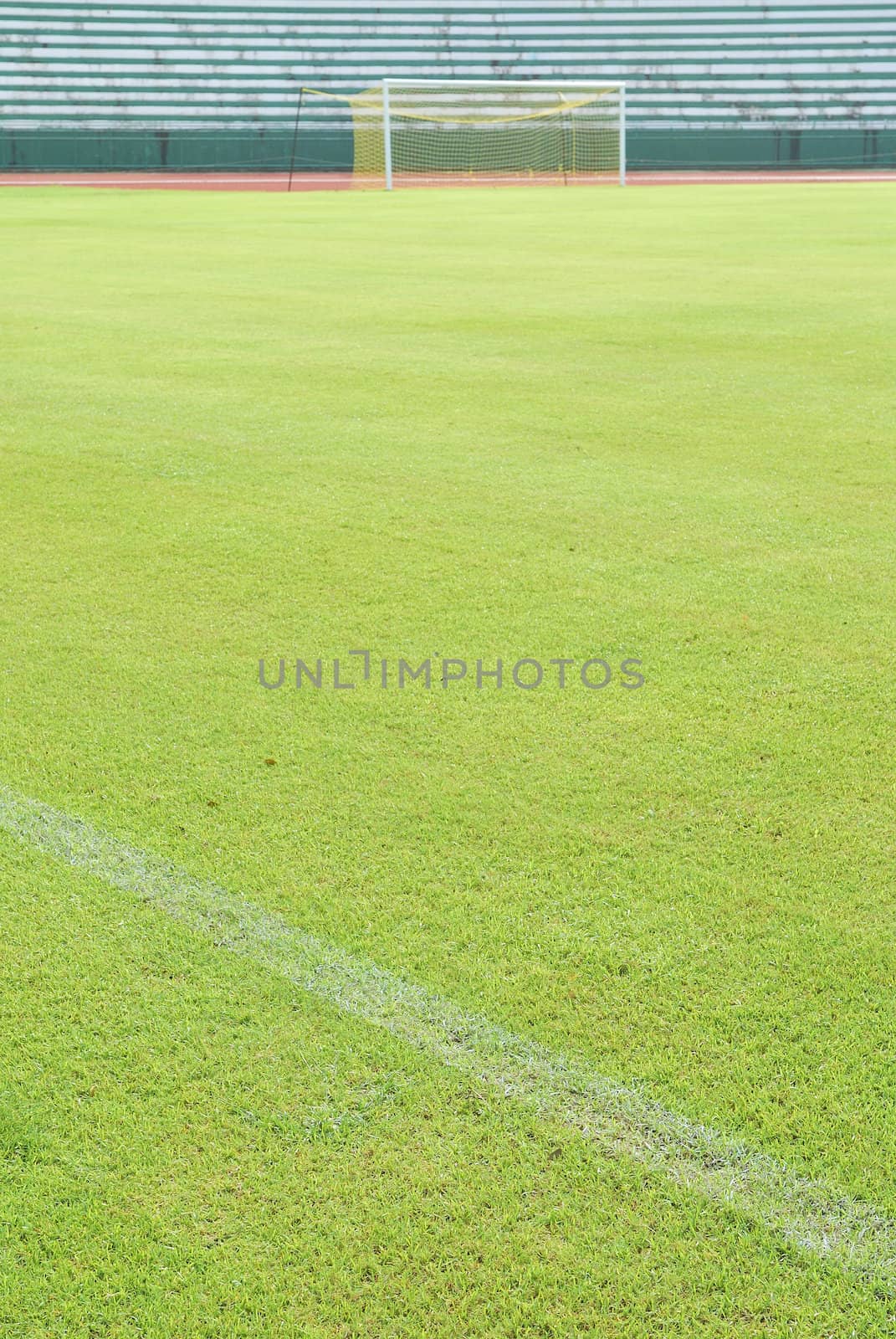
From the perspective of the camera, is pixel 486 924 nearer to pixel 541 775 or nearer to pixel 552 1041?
pixel 552 1041

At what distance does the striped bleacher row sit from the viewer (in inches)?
1192

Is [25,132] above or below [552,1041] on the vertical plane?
above

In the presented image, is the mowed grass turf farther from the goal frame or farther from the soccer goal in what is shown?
the soccer goal

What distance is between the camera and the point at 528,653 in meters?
3.55

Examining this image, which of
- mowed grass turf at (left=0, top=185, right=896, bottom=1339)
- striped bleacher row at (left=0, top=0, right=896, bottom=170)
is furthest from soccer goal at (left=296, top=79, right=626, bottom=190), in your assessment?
mowed grass turf at (left=0, top=185, right=896, bottom=1339)

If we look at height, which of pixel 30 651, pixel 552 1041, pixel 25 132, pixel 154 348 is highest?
pixel 25 132

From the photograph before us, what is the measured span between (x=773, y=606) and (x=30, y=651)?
217cm

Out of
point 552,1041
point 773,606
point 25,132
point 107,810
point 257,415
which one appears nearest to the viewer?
point 552,1041

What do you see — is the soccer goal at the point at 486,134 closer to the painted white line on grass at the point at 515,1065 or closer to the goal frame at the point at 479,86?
the goal frame at the point at 479,86

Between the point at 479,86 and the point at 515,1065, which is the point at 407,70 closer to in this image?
the point at 479,86

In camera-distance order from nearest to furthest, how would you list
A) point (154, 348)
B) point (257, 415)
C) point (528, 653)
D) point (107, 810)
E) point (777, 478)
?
point (107, 810)
point (528, 653)
point (777, 478)
point (257, 415)
point (154, 348)

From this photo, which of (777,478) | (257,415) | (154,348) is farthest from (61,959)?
(154,348)

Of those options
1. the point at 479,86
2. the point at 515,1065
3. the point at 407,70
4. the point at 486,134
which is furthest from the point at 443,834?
the point at 407,70

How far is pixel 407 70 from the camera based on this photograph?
32.4 metres
